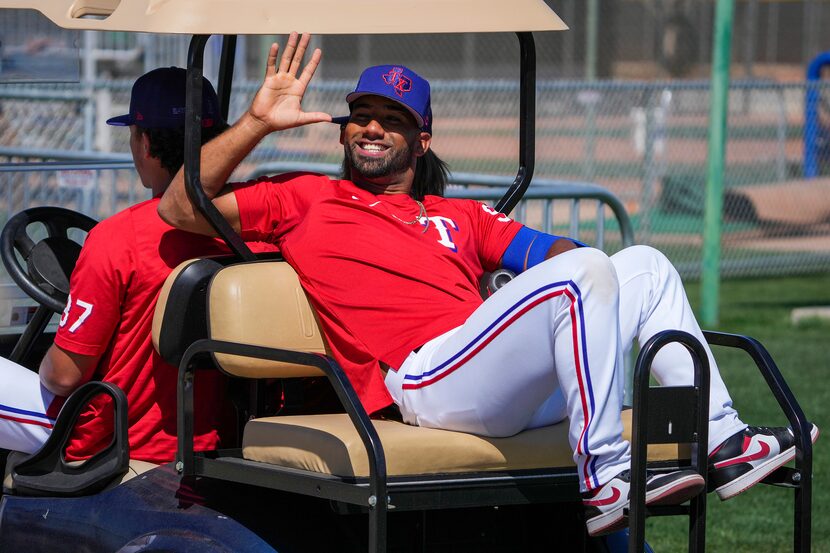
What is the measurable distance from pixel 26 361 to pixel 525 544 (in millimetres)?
1706

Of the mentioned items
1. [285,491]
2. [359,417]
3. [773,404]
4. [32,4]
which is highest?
[32,4]

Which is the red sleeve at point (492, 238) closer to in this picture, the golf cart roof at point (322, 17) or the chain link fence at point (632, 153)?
the golf cart roof at point (322, 17)

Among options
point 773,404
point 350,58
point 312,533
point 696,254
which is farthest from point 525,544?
point 350,58

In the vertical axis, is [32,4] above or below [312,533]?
above

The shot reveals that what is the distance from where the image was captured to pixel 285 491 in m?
3.35

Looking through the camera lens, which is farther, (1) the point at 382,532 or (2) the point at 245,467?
(2) the point at 245,467

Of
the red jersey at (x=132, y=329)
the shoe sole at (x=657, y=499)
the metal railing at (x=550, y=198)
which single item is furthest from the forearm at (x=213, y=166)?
the metal railing at (x=550, y=198)

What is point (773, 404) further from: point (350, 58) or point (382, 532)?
point (350, 58)

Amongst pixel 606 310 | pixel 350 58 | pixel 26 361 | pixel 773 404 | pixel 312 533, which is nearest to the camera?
pixel 606 310

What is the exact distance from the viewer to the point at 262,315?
3.56 m

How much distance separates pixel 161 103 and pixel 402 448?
123cm

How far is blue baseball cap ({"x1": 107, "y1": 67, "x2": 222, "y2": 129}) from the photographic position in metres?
3.71

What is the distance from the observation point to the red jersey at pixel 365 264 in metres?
3.62

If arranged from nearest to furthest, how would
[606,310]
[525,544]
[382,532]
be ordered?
[382,532] < [606,310] < [525,544]
